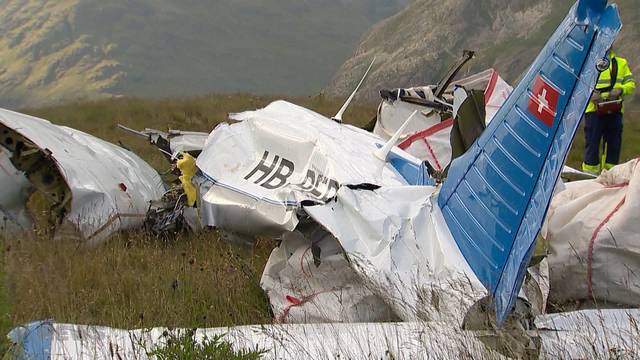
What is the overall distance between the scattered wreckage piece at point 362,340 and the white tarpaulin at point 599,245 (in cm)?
39

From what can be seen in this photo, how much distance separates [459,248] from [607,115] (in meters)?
5.56

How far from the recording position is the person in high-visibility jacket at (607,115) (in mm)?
7555

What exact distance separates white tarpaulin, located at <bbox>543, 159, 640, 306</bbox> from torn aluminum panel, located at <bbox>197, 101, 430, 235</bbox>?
2.71 feet

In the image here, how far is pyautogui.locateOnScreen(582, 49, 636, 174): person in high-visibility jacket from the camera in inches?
297

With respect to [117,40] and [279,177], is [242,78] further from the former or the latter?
[279,177]

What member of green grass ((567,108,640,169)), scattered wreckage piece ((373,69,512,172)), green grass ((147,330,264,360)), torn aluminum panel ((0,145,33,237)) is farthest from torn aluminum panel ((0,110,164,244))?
green grass ((567,108,640,169))

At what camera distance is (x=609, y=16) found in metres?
2.50

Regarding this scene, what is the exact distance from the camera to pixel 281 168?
4617mm

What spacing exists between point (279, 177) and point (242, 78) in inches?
6385

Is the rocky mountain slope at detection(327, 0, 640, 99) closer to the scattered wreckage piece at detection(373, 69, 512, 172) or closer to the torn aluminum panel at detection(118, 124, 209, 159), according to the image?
the scattered wreckage piece at detection(373, 69, 512, 172)

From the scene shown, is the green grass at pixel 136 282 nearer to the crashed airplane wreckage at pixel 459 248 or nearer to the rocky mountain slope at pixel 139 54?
the crashed airplane wreckage at pixel 459 248

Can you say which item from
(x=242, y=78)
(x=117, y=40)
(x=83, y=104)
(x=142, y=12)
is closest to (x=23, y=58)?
(x=117, y=40)

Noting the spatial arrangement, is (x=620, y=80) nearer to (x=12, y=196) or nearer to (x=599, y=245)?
(x=599, y=245)

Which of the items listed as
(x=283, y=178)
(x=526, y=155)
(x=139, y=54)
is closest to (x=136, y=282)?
(x=283, y=178)
